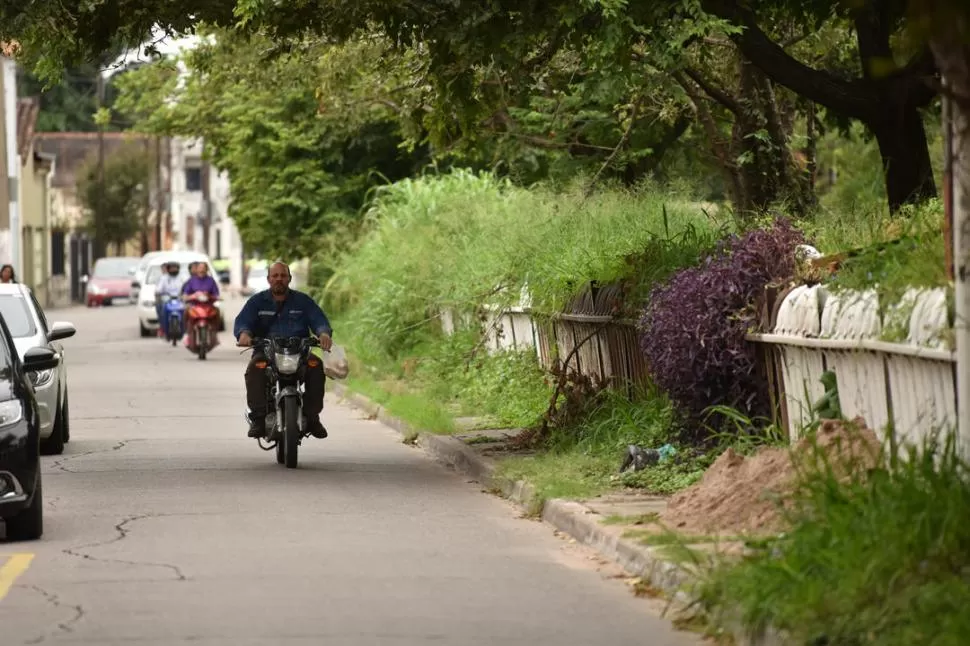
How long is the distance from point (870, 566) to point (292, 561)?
157 inches

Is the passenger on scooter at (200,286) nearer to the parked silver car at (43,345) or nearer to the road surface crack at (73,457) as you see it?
the parked silver car at (43,345)

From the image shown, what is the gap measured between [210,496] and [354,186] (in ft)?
81.0

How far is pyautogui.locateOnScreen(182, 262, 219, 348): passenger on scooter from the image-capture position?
34.8 m

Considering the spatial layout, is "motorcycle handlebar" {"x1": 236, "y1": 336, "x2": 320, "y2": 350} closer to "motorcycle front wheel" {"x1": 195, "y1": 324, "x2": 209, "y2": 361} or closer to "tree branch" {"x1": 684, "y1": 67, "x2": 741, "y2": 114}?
"tree branch" {"x1": 684, "y1": 67, "x2": 741, "y2": 114}

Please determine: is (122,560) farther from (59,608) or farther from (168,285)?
(168,285)

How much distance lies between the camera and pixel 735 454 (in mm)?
11531

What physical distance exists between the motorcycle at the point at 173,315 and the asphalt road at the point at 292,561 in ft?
67.8

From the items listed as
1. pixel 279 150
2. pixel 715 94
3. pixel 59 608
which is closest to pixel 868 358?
pixel 59 608

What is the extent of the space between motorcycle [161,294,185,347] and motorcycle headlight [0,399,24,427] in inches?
1087

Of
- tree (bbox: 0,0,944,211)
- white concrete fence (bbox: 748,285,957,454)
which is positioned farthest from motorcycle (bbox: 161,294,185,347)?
white concrete fence (bbox: 748,285,957,454)

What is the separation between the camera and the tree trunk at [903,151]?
1759cm

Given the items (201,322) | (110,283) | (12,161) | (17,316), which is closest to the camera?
(17,316)

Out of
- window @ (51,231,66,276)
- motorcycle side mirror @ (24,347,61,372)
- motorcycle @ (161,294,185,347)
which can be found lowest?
motorcycle side mirror @ (24,347,61,372)

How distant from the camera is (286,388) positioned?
52.3 ft
